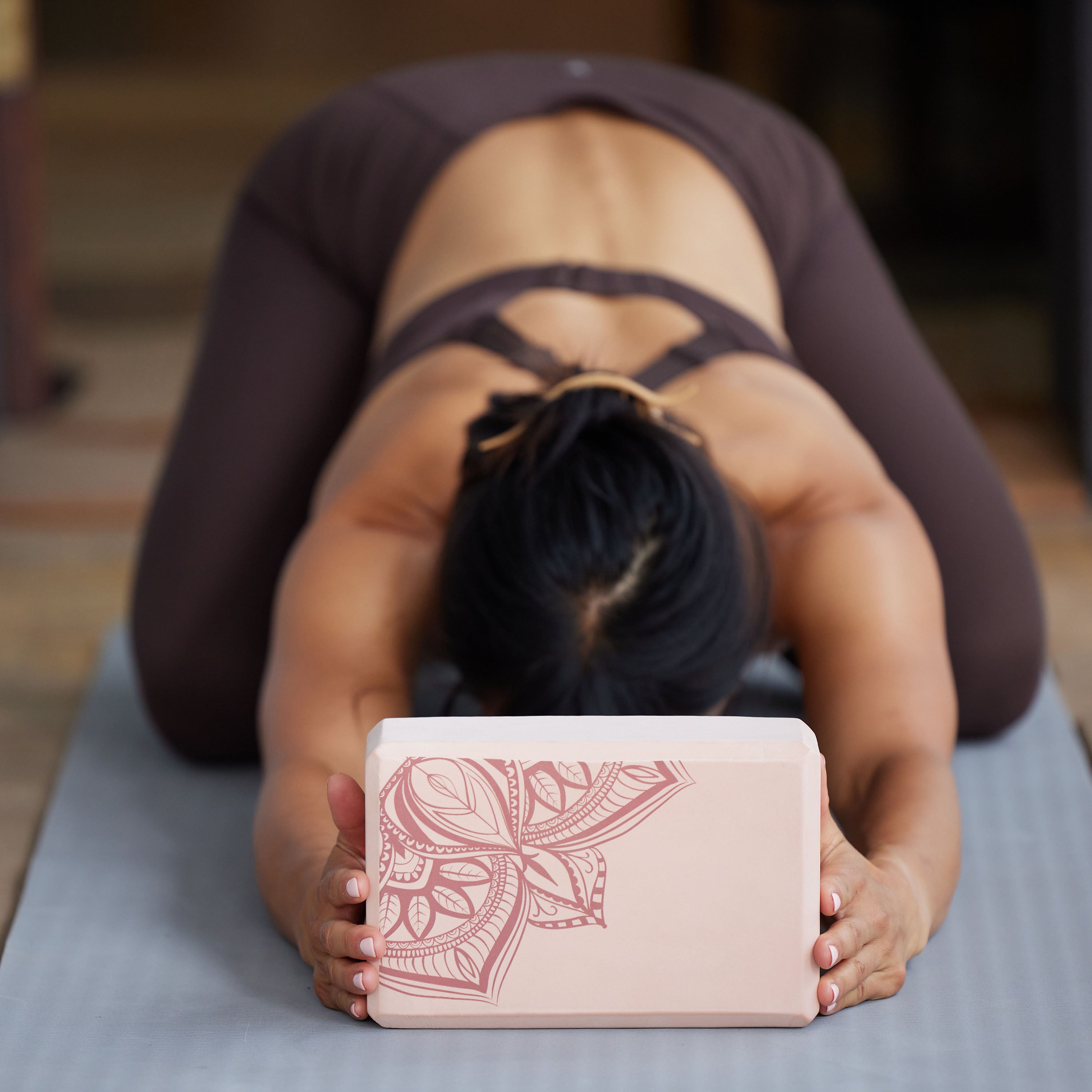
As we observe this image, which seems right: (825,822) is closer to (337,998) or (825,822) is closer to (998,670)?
(337,998)

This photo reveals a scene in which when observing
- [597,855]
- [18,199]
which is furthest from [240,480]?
[18,199]

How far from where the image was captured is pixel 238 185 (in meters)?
5.02

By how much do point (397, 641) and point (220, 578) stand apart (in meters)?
0.34

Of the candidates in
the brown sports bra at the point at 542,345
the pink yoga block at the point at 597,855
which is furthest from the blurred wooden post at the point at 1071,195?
the pink yoga block at the point at 597,855

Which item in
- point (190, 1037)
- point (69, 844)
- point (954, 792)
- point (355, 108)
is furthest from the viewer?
point (355, 108)

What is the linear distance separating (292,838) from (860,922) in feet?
1.26

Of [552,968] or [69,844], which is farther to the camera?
[69,844]

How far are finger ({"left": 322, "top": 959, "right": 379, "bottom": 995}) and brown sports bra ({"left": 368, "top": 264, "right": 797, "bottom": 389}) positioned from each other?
528 millimetres

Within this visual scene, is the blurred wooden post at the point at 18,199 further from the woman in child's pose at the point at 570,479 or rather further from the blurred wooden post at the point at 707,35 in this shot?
the blurred wooden post at the point at 707,35

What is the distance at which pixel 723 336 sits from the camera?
4.31ft

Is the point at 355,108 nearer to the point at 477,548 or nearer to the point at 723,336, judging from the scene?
the point at 723,336

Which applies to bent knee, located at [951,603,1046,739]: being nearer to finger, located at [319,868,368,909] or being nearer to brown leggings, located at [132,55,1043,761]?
brown leggings, located at [132,55,1043,761]

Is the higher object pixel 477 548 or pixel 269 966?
pixel 477 548

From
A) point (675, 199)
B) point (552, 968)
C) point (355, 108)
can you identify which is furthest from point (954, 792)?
point (355, 108)
